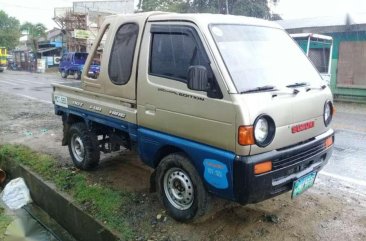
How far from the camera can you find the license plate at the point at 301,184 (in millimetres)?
3482

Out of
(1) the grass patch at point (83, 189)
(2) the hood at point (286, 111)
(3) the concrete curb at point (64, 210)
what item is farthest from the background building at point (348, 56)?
(3) the concrete curb at point (64, 210)

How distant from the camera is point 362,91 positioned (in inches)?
535

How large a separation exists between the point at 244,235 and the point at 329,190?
169 cm

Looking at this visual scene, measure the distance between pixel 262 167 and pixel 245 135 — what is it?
0.34 m

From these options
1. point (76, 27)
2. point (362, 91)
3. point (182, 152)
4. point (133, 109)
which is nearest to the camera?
point (182, 152)

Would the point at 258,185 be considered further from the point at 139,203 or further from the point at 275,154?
the point at 139,203

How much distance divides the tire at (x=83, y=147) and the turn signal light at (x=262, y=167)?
111 inches

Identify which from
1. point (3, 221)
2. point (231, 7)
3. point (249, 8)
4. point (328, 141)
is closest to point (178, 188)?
point (328, 141)

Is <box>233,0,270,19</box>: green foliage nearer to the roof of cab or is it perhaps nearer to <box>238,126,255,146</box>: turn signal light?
the roof of cab

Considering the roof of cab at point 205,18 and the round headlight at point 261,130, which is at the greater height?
the roof of cab at point 205,18

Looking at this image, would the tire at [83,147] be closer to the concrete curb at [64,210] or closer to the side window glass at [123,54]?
the concrete curb at [64,210]

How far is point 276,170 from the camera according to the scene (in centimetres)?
327

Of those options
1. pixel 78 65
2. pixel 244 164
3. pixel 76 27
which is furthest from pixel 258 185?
pixel 76 27

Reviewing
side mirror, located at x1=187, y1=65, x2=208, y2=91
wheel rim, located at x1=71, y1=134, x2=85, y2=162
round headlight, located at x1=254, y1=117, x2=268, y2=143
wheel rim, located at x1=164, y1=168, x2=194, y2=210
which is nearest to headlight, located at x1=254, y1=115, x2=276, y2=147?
round headlight, located at x1=254, y1=117, x2=268, y2=143
